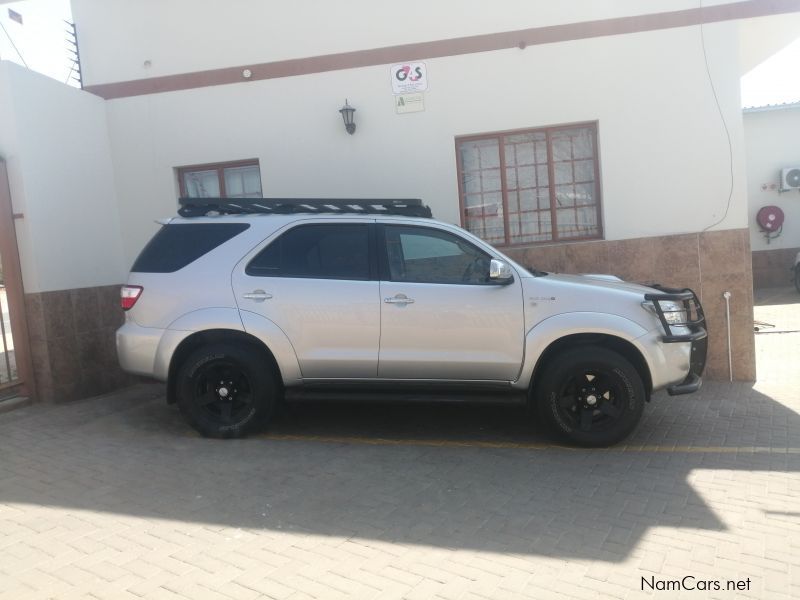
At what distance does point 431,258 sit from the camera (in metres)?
5.37

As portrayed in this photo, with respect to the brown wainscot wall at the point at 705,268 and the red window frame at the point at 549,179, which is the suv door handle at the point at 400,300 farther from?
the red window frame at the point at 549,179

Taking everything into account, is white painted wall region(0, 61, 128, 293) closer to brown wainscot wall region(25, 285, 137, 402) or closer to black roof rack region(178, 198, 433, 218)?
brown wainscot wall region(25, 285, 137, 402)

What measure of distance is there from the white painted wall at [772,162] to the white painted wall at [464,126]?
10.4m

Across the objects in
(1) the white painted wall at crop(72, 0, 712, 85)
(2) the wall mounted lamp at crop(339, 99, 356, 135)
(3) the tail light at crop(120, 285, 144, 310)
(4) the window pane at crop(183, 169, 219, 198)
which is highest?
(1) the white painted wall at crop(72, 0, 712, 85)

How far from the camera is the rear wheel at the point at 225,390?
5.38 m

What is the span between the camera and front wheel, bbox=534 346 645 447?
507 cm

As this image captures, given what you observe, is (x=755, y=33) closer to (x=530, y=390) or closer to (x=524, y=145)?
(x=524, y=145)

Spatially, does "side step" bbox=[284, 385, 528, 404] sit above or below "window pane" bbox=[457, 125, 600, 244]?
below

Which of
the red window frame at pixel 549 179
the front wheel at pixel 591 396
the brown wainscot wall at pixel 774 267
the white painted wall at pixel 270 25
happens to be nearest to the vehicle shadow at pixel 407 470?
the front wheel at pixel 591 396

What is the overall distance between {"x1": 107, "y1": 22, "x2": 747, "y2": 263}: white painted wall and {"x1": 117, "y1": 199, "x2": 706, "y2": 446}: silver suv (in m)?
2.43

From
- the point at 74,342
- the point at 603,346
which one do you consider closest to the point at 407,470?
the point at 603,346

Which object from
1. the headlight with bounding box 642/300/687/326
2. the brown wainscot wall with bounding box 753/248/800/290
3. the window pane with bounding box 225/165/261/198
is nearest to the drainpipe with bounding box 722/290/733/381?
the headlight with bounding box 642/300/687/326

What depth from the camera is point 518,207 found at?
7.98 m

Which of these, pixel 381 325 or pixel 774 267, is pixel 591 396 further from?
pixel 774 267
